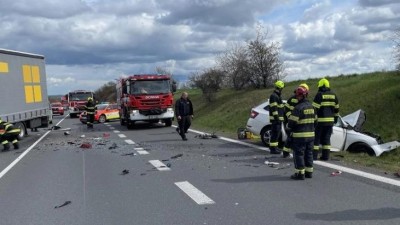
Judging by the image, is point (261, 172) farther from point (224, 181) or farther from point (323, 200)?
point (323, 200)

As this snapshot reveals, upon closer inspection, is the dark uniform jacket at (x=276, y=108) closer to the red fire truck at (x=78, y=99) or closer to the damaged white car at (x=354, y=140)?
the damaged white car at (x=354, y=140)

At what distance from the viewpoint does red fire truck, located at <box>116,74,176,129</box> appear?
23.5 m

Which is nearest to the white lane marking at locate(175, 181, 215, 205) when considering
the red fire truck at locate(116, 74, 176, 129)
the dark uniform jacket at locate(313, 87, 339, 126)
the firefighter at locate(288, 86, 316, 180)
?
the firefighter at locate(288, 86, 316, 180)

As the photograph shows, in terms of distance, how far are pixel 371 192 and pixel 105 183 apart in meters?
A: 4.75

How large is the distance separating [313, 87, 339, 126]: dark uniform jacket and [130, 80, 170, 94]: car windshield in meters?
14.3

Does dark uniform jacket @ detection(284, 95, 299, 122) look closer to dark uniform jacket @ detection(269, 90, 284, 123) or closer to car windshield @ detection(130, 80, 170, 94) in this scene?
dark uniform jacket @ detection(269, 90, 284, 123)

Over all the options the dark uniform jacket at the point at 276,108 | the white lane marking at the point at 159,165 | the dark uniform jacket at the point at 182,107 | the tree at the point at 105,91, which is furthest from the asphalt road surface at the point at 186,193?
the tree at the point at 105,91

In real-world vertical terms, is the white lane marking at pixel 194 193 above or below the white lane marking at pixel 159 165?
above

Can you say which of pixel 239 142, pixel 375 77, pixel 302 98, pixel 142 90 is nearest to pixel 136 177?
pixel 302 98

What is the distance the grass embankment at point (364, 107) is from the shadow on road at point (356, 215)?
3.38 m

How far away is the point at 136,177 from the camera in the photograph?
30.3ft

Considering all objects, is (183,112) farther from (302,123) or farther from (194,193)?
(194,193)

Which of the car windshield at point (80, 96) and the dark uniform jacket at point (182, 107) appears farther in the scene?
the car windshield at point (80, 96)

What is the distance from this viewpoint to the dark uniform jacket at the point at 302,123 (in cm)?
860
